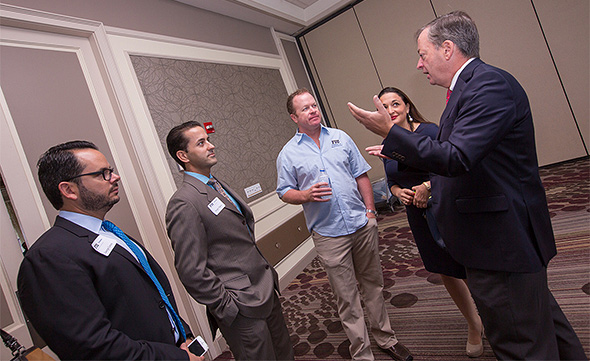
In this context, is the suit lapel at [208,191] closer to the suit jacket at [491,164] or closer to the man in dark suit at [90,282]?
the man in dark suit at [90,282]

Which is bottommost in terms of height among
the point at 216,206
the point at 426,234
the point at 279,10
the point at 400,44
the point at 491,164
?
the point at 426,234

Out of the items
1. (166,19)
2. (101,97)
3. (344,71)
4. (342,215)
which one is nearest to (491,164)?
(342,215)

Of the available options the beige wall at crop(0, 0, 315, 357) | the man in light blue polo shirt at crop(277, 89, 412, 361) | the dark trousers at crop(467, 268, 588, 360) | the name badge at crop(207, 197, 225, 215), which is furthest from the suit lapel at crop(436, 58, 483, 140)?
the beige wall at crop(0, 0, 315, 357)

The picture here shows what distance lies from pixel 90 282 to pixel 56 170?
1.50 ft

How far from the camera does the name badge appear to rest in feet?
5.43

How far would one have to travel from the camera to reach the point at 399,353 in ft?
6.58

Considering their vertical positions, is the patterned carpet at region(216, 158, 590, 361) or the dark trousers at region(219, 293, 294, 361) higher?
the dark trousers at region(219, 293, 294, 361)

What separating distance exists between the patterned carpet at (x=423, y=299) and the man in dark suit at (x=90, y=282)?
136 centimetres

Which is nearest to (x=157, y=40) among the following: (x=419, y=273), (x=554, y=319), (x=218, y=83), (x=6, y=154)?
(x=218, y=83)

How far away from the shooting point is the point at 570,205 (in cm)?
337

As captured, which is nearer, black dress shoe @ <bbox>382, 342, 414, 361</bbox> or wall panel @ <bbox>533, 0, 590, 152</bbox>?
black dress shoe @ <bbox>382, 342, 414, 361</bbox>

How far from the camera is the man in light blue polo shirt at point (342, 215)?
1.99 m

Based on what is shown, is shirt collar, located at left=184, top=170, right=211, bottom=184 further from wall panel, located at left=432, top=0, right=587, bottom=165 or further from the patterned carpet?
wall panel, located at left=432, top=0, right=587, bottom=165

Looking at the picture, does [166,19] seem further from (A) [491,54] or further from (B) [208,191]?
(A) [491,54]
